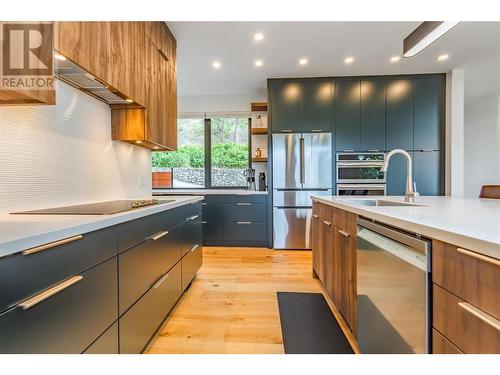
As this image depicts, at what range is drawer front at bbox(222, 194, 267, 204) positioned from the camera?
3.83 m

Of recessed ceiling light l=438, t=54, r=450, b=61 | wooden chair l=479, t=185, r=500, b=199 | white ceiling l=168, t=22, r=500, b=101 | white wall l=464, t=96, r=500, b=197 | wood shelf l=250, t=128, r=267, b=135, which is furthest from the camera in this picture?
white wall l=464, t=96, r=500, b=197

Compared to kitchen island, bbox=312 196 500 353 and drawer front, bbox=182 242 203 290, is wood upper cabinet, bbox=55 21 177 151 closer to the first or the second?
drawer front, bbox=182 242 203 290

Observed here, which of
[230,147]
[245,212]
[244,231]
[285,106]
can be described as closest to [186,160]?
[230,147]

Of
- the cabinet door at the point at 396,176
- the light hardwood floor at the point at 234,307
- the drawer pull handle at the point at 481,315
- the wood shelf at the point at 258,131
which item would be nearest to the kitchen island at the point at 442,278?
the drawer pull handle at the point at 481,315

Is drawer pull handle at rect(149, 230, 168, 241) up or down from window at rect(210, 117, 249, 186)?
down

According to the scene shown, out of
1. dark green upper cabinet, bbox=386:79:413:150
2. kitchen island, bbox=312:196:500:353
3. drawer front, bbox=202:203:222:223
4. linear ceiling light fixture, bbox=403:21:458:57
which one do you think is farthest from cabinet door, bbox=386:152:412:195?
kitchen island, bbox=312:196:500:353

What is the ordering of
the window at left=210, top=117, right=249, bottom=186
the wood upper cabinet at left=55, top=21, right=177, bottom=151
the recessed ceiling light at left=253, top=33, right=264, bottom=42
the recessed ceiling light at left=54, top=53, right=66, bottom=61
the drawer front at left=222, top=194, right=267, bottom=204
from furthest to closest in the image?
the window at left=210, top=117, right=249, bottom=186
the drawer front at left=222, top=194, right=267, bottom=204
the recessed ceiling light at left=253, top=33, right=264, bottom=42
the wood upper cabinet at left=55, top=21, right=177, bottom=151
the recessed ceiling light at left=54, top=53, right=66, bottom=61

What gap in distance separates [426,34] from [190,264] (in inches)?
91.5

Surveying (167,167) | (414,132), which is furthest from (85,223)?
(414,132)

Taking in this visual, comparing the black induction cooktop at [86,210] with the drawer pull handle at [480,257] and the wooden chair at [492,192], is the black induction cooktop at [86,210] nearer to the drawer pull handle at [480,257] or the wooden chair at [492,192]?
the drawer pull handle at [480,257]

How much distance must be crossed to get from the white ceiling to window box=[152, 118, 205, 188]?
0.78 meters

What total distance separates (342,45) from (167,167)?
343 cm

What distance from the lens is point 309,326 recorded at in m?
1.71
